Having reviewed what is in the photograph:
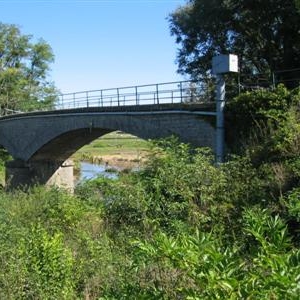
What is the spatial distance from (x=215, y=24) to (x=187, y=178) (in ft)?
71.3

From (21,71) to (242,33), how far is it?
125ft

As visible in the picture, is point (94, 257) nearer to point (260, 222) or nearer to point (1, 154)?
point (260, 222)

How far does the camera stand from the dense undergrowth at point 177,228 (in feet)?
12.7

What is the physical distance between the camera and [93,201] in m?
11.4

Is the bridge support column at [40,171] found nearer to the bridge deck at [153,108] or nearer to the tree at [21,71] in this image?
the bridge deck at [153,108]

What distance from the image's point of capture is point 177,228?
7766 millimetres

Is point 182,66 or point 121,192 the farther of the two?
point 182,66

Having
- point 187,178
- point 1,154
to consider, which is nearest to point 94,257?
point 187,178

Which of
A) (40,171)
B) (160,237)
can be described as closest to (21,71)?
(40,171)

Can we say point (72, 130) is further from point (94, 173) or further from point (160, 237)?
point (160, 237)

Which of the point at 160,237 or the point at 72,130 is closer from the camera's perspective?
the point at 160,237

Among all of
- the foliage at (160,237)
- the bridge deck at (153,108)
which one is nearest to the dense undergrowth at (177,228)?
the foliage at (160,237)

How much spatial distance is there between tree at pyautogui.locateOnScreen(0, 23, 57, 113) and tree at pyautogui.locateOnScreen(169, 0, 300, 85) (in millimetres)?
30699

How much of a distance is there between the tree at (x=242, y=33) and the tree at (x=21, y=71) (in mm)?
30699
